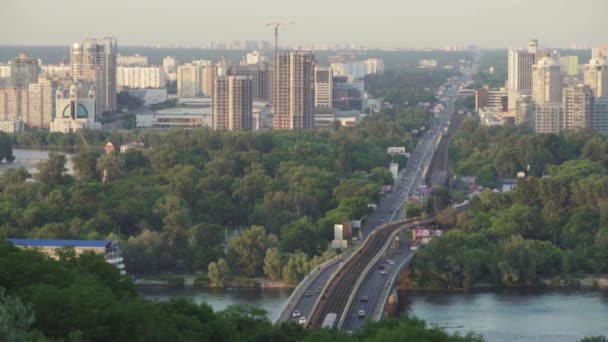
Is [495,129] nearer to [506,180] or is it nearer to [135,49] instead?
[506,180]

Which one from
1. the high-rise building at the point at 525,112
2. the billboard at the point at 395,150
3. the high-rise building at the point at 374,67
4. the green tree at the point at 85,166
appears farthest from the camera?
the high-rise building at the point at 374,67

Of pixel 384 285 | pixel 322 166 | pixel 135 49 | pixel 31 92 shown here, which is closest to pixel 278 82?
pixel 31 92

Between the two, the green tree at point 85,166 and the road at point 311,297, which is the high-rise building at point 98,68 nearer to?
the green tree at point 85,166

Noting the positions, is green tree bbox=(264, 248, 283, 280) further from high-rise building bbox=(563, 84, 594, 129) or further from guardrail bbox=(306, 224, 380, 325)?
high-rise building bbox=(563, 84, 594, 129)

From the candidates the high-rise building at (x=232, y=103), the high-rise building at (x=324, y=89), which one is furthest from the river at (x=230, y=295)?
the high-rise building at (x=324, y=89)

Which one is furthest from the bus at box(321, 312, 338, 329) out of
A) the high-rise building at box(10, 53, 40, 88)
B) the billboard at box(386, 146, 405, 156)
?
the high-rise building at box(10, 53, 40, 88)

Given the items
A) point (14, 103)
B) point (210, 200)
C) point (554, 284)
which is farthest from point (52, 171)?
point (14, 103)
